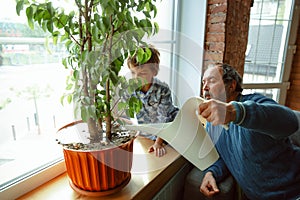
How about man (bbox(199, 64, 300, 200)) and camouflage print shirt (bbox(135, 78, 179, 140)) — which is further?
camouflage print shirt (bbox(135, 78, 179, 140))

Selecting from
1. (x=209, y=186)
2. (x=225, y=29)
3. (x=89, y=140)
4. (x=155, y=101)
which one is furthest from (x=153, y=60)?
(x=225, y=29)

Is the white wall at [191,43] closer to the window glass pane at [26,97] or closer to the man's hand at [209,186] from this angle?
the man's hand at [209,186]

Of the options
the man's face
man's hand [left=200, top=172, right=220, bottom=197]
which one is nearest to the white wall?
the man's face

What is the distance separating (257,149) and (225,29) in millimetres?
1112

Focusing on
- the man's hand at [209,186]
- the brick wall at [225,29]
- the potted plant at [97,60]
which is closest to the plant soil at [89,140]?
the potted plant at [97,60]

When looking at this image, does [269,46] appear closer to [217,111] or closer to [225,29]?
[225,29]

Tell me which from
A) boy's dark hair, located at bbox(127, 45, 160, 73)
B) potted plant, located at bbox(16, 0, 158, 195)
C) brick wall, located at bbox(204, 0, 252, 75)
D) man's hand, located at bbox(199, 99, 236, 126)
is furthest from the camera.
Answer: brick wall, located at bbox(204, 0, 252, 75)

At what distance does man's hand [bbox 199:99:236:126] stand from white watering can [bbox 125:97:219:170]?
0.15 ft

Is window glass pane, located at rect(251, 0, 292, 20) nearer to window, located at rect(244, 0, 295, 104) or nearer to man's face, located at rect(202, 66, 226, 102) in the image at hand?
window, located at rect(244, 0, 295, 104)

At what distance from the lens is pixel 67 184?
86 cm

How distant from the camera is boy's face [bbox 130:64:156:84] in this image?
1044 mm

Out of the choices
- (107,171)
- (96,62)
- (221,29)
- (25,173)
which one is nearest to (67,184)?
(25,173)

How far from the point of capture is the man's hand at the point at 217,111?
0.69 metres

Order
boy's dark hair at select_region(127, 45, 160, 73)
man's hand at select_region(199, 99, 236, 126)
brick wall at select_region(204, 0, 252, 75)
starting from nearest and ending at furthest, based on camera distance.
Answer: man's hand at select_region(199, 99, 236, 126) → boy's dark hair at select_region(127, 45, 160, 73) → brick wall at select_region(204, 0, 252, 75)
